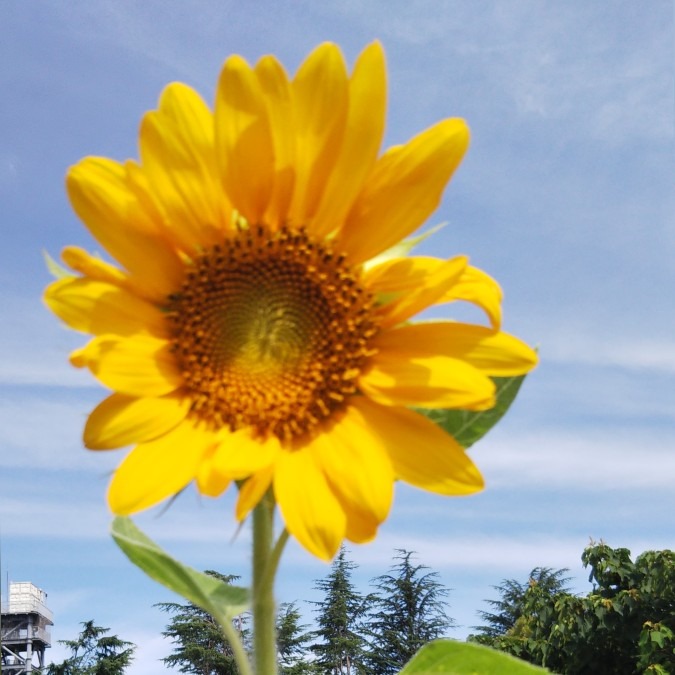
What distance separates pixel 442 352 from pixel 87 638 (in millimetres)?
50537

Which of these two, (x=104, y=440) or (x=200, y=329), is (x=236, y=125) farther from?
(x=104, y=440)

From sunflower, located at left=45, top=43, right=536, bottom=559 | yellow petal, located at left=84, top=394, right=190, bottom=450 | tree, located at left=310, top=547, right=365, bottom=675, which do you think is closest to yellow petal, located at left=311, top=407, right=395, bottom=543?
sunflower, located at left=45, top=43, right=536, bottom=559

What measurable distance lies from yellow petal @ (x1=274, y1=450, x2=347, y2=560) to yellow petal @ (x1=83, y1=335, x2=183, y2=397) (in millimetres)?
276

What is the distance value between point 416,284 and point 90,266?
583mm

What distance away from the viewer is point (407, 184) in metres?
1.59

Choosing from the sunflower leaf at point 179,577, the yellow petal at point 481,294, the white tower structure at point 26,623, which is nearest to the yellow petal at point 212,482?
the sunflower leaf at point 179,577

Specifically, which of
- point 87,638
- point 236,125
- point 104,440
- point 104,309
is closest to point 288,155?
point 236,125

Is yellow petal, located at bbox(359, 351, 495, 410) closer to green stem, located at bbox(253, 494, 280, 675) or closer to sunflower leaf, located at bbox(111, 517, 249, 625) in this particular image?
green stem, located at bbox(253, 494, 280, 675)

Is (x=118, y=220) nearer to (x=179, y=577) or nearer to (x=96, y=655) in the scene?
(x=179, y=577)

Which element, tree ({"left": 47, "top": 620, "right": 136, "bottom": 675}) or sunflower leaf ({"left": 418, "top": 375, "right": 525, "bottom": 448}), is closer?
sunflower leaf ({"left": 418, "top": 375, "right": 525, "bottom": 448})

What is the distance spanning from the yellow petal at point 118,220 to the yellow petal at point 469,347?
0.47m

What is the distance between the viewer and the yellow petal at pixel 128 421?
1.51 metres

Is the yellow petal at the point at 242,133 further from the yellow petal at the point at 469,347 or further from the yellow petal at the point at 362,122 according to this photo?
the yellow petal at the point at 469,347

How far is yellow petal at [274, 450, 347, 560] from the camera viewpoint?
4.68 ft
